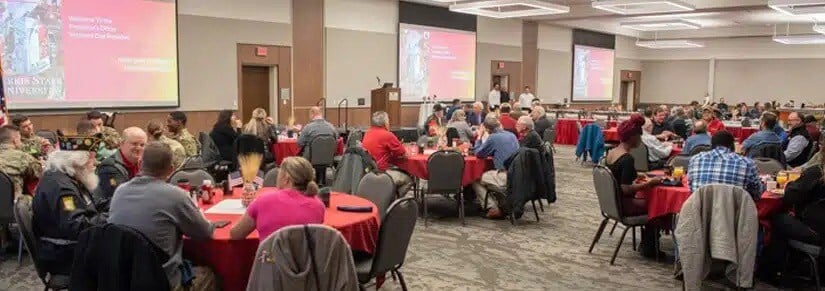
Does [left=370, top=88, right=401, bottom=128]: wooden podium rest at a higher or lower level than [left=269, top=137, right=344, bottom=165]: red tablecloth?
higher

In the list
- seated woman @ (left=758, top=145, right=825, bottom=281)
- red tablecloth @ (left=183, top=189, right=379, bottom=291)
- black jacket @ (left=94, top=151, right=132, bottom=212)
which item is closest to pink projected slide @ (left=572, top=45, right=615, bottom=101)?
seated woman @ (left=758, top=145, right=825, bottom=281)

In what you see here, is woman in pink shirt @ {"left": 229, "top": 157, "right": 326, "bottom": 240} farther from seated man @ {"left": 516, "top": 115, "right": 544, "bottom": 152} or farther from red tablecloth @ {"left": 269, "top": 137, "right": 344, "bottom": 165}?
red tablecloth @ {"left": 269, "top": 137, "right": 344, "bottom": 165}

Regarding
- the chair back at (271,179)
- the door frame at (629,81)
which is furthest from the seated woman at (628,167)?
the door frame at (629,81)

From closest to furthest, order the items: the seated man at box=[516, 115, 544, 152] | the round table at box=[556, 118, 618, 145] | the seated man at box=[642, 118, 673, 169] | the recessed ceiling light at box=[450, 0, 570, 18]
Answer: the seated man at box=[516, 115, 544, 152] → the seated man at box=[642, 118, 673, 169] → the recessed ceiling light at box=[450, 0, 570, 18] → the round table at box=[556, 118, 618, 145]

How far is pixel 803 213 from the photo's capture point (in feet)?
13.6

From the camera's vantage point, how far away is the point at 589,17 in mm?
16984

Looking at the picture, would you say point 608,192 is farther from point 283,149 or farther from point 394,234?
point 283,149

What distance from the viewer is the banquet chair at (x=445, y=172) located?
6176mm

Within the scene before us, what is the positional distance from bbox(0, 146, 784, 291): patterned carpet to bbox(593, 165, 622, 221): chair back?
466 mm

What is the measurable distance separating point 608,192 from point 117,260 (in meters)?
3.46

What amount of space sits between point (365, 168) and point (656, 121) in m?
5.93

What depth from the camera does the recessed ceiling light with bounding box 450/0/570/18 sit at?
452 inches

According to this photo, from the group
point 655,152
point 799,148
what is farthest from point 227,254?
point 799,148

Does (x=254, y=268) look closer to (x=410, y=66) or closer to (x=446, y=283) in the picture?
(x=446, y=283)
